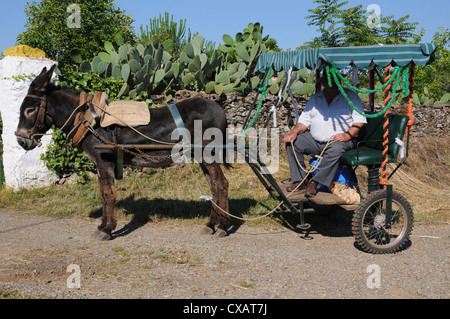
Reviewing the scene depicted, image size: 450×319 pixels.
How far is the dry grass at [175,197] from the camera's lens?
264 inches

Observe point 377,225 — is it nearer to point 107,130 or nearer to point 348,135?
point 348,135

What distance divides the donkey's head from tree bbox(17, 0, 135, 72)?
7.40 m

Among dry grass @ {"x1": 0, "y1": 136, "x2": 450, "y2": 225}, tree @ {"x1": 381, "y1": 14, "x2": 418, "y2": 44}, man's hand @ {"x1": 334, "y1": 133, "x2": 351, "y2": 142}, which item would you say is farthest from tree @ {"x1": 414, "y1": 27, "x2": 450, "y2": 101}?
man's hand @ {"x1": 334, "y1": 133, "x2": 351, "y2": 142}

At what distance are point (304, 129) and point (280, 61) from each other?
1020mm

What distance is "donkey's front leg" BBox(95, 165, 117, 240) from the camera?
539 cm

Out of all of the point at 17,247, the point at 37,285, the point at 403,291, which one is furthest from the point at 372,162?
the point at 17,247

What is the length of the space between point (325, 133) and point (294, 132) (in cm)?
43

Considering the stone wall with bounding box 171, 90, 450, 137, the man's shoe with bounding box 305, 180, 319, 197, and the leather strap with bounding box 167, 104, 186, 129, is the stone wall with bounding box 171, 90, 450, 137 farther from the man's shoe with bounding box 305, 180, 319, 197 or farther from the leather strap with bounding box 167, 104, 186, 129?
the man's shoe with bounding box 305, 180, 319, 197

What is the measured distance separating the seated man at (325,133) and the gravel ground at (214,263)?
0.90 metres

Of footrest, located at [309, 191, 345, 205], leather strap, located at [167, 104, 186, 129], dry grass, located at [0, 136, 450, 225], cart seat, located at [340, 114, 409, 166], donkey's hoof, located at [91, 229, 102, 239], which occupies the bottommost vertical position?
donkey's hoof, located at [91, 229, 102, 239]

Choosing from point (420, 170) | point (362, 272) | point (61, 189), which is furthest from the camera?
point (420, 170)

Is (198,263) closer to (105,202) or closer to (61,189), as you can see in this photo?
(105,202)

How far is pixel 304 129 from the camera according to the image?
222 inches

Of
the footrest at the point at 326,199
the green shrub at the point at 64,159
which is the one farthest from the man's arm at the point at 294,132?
the green shrub at the point at 64,159
